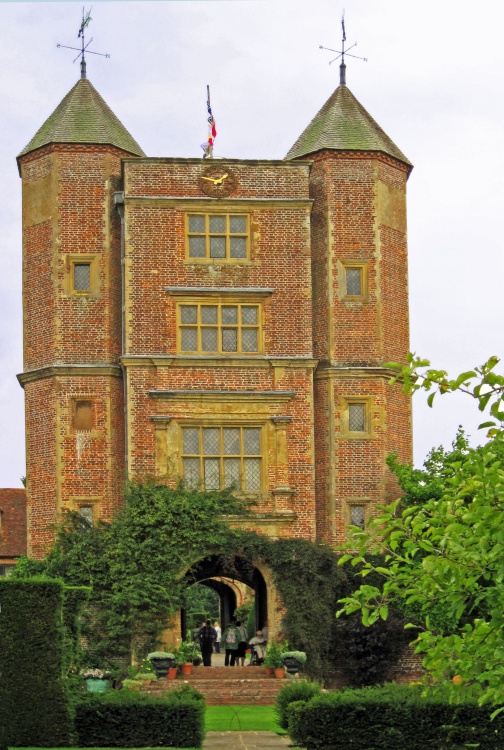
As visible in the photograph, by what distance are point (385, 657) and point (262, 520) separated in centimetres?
438

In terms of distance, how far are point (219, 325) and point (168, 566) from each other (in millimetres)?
6029

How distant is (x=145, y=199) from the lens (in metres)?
37.5

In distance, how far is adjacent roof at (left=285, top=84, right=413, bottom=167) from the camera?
129 feet

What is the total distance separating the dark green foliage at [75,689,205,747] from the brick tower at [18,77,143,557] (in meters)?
12.9

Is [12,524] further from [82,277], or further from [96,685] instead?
[96,685]

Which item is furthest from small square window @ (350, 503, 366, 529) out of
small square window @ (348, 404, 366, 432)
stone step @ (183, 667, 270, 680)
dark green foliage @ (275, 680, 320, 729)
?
dark green foliage @ (275, 680, 320, 729)

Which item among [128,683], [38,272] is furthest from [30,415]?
[128,683]

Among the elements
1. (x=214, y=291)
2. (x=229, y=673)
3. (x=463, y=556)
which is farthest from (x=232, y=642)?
(x=463, y=556)

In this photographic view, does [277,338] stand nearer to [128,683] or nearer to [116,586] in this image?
[116,586]

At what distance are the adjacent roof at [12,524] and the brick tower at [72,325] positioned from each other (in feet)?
68.6

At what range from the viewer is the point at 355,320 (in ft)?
127

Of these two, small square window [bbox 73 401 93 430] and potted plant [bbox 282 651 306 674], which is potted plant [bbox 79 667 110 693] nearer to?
potted plant [bbox 282 651 306 674]

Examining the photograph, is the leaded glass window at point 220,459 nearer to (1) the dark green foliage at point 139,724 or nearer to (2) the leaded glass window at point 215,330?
(2) the leaded glass window at point 215,330

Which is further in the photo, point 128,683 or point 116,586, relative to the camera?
point 116,586
